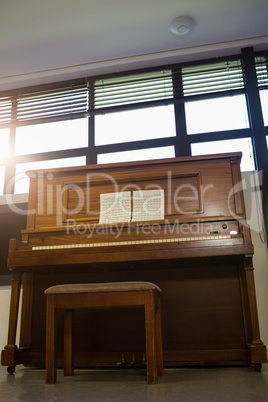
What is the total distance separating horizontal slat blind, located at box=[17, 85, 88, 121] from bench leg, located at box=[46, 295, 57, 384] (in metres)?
2.56

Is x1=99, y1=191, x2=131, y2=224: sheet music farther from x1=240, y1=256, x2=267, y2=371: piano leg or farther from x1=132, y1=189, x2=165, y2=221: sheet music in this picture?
x1=240, y1=256, x2=267, y2=371: piano leg

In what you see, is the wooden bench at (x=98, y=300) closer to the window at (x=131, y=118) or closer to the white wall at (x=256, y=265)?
the white wall at (x=256, y=265)

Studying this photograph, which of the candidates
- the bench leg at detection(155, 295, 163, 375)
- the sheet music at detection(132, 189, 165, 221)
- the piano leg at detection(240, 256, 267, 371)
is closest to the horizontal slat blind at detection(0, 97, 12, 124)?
the sheet music at detection(132, 189, 165, 221)

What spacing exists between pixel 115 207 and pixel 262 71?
2132 mm

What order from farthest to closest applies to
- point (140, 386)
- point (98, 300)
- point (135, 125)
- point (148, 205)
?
1. point (135, 125)
2. point (148, 205)
3. point (98, 300)
4. point (140, 386)

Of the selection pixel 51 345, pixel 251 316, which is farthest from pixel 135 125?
pixel 51 345

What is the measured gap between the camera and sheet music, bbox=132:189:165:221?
2.91 metres

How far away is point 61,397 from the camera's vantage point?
1846 millimetres

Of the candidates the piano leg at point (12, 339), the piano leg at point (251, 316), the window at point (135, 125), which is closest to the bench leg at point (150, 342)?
the piano leg at point (251, 316)

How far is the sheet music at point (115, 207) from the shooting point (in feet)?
9.68

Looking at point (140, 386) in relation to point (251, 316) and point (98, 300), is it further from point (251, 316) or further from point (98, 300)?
point (251, 316)

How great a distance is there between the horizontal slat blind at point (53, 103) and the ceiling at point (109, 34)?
146 mm

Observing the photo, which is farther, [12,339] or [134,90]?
[134,90]

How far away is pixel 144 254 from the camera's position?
8.37 ft
